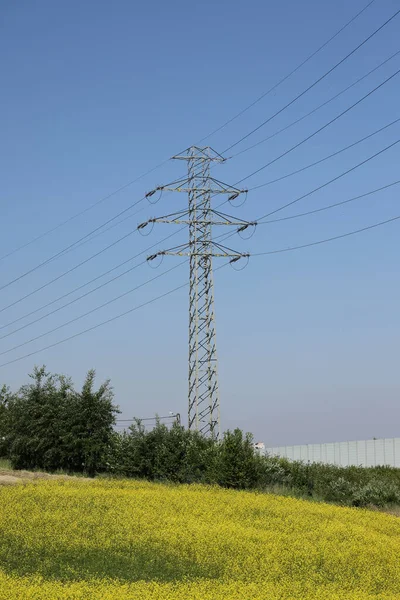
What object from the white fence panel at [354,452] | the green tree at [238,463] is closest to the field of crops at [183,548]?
the green tree at [238,463]

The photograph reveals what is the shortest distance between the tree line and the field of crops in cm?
822

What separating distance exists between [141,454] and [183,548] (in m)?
21.8

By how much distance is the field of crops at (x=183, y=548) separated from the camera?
18.2 metres

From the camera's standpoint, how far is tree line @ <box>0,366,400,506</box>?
139 ft

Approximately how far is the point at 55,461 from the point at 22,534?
83.0 ft

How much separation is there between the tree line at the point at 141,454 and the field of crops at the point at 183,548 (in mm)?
8216

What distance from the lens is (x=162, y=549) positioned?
74.4ft

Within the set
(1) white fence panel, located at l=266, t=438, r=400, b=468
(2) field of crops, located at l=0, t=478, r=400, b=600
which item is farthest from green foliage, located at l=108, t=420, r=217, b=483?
(1) white fence panel, located at l=266, t=438, r=400, b=468

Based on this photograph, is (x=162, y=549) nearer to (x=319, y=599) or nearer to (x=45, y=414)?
(x=319, y=599)

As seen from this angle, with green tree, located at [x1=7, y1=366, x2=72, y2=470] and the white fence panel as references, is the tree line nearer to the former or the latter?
green tree, located at [x1=7, y1=366, x2=72, y2=470]

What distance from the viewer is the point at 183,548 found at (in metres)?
22.8

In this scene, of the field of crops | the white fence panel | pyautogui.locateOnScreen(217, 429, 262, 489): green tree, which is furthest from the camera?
the white fence panel

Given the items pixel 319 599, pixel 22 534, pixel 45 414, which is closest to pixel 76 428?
pixel 45 414

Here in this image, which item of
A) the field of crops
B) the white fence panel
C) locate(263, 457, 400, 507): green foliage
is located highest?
the white fence panel
